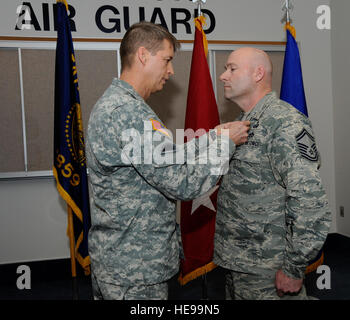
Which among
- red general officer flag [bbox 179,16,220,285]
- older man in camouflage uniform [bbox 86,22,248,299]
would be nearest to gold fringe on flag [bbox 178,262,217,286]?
red general officer flag [bbox 179,16,220,285]

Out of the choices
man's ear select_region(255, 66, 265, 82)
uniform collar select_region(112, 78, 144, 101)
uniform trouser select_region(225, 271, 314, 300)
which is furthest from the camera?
Answer: man's ear select_region(255, 66, 265, 82)

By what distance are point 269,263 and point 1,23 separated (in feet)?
10.1

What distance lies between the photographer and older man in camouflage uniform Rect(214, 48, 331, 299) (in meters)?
1.27

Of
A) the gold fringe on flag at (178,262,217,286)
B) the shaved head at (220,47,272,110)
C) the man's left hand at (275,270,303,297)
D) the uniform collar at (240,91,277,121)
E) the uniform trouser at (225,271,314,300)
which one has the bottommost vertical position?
the gold fringe on flag at (178,262,217,286)

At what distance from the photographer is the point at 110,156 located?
3.88ft

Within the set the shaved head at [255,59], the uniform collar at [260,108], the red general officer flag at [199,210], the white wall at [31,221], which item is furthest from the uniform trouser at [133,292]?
the white wall at [31,221]

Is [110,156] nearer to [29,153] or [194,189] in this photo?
[194,189]

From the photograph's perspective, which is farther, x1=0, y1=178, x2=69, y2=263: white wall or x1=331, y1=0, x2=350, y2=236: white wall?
x1=331, y1=0, x2=350, y2=236: white wall

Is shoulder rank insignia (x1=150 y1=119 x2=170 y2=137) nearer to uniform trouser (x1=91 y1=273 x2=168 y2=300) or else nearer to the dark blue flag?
uniform trouser (x1=91 y1=273 x2=168 y2=300)

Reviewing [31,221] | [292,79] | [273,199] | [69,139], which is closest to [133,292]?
[273,199]

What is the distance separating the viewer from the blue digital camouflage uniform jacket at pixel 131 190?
115 cm

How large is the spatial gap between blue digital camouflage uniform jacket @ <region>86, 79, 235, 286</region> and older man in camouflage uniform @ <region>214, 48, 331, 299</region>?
254 millimetres

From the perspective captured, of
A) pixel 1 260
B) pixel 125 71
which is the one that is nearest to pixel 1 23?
pixel 1 260

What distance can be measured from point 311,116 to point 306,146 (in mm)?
2907
